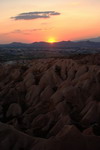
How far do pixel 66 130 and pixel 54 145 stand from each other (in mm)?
2511

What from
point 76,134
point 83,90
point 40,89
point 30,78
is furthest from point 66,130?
point 30,78

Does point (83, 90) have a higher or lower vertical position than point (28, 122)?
higher

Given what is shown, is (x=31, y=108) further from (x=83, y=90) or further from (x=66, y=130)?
(x=66, y=130)

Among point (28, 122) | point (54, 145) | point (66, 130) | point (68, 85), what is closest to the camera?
point (54, 145)

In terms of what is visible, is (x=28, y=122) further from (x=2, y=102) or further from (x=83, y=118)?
(x=2, y=102)

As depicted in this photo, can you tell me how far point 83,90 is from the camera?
149 feet

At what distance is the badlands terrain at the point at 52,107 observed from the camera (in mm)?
25719

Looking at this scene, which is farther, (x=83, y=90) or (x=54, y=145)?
(x=83, y=90)

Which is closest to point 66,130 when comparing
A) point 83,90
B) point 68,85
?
point 83,90

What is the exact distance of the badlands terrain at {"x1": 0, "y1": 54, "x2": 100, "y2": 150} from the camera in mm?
25719

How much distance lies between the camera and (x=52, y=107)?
146 feet

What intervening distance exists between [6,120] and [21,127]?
6.21 m

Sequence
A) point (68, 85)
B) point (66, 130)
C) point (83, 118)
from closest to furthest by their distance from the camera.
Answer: point (66, 130) → point (83, 118) → point (68, 85)

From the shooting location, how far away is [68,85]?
160 feet
